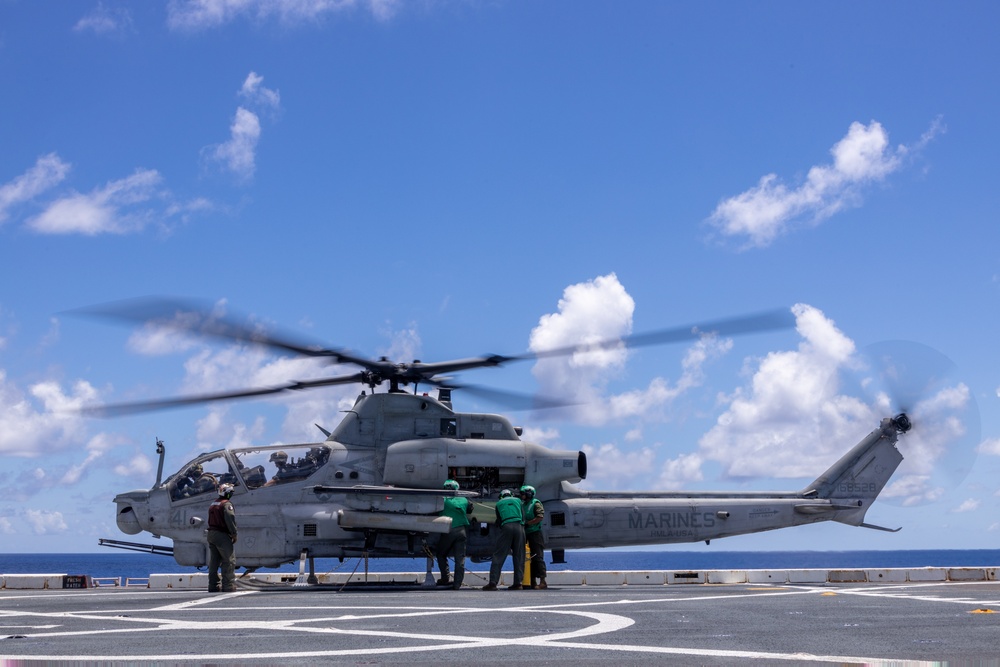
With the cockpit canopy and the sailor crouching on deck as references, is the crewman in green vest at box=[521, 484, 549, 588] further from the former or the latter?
the sailor crouching on deck

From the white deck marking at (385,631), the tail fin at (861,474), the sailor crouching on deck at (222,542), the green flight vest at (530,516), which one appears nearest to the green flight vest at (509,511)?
the green flight vest at (530,516)

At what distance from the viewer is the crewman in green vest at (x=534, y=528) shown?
17859mm

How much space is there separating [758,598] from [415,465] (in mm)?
8000

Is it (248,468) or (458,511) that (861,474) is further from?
(248,468)

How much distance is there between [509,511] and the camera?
57.2 ft

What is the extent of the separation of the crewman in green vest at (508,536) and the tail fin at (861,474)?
8401 mm

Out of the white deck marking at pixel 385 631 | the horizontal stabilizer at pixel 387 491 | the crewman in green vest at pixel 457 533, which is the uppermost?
the horizontal stabilizer at pixel 387 491

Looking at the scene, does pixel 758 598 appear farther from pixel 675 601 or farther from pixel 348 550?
pixel 348 550

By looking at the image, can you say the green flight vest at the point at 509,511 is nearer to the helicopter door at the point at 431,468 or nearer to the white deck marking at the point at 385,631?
the helicopter door at the point at 431,468

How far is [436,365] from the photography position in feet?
64.4

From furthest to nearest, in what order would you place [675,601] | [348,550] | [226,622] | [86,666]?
[348,550] → [675,601] → [226,622] → [86,666]

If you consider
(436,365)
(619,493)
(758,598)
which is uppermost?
(436,365)

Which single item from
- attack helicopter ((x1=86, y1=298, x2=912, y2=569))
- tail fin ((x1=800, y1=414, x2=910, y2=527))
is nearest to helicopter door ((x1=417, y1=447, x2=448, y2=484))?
attack helicopter ((x1=86, y1=298, x2=912, y2=569))

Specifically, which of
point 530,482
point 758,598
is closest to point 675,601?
point 758,598
